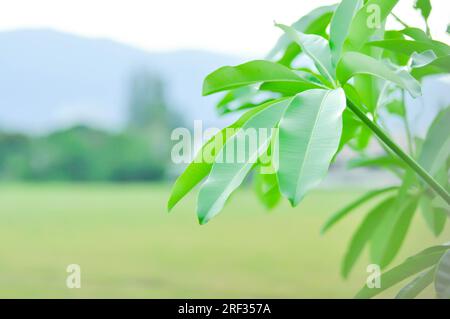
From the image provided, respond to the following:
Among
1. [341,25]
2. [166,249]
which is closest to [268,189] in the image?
[341,25]

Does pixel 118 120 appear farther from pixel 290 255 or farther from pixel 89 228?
pixel 290 255

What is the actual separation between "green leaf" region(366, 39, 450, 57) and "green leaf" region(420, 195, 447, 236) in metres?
0.40

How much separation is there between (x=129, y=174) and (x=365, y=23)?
584 cm

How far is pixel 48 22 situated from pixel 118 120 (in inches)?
71.6

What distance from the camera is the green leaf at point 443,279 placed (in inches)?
28.0

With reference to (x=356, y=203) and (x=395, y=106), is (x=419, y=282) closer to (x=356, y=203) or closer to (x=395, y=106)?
(x=356, y=203)

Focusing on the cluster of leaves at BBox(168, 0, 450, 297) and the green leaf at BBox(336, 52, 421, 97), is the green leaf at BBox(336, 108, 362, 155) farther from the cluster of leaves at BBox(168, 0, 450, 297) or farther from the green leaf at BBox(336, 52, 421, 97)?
the green leaf at BBox(336, 52, 421, 97)

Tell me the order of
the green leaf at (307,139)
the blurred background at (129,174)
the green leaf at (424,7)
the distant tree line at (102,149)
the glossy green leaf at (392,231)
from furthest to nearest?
the distant tree line at (102,149), the blurred background at (129,174), the glossy green leaf at (392,231), the green leaf at (424,7), the green leaf at (307,139)

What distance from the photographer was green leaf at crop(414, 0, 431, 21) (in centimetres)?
91

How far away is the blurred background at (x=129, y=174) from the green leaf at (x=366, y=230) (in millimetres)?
180

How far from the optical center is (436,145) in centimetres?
→ 83

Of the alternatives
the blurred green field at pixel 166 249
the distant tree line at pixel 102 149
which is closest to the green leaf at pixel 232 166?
the blurred green field at pixel 166 249

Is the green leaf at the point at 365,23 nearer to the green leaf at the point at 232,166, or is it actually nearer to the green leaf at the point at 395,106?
the green leaf at the point at 232,166
